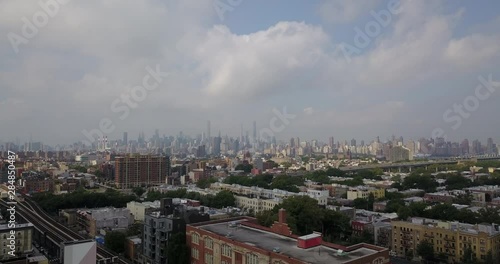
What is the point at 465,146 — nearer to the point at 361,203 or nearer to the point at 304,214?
the point at 361,203

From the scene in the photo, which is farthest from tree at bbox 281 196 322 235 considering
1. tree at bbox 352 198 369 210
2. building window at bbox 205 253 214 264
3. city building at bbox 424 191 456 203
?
city building at bbox 424 191 456 203

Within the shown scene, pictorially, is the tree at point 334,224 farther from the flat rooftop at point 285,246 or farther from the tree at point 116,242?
the tree at point 116,242

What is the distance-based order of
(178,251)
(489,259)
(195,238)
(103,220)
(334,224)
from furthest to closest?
1. (103,220)
2. (334,224)
3. (489,259)
4. (178,251)
5. (195,238)

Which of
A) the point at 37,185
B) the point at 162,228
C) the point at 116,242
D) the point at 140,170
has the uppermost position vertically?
the point at 140,170

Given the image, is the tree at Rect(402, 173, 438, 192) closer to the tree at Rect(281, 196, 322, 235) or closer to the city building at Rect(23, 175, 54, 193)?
the tree at Rect(281, 196, 322, 235)

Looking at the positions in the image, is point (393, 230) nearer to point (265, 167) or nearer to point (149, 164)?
point (149, 164)

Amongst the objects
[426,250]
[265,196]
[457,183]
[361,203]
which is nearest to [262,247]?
[426,250]
